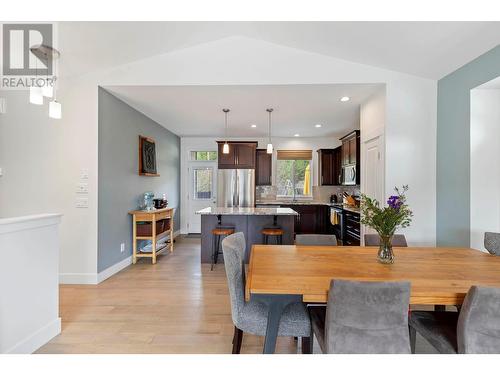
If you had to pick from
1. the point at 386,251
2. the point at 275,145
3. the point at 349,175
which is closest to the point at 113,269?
the point at 386,251

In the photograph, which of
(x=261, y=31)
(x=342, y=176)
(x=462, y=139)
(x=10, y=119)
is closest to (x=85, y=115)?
(x=10, y=119)

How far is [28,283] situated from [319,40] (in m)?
3.52

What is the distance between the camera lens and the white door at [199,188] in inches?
278

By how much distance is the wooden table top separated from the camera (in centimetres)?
144

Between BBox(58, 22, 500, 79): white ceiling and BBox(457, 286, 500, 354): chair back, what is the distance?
7.41 ft

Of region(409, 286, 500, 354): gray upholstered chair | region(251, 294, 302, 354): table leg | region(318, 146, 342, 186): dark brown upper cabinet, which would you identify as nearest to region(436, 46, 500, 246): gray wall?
region(409, 286, 500, 354): gray upholstered chair

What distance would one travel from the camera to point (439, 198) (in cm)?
327

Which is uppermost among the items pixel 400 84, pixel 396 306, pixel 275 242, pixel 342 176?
pixel 400 84

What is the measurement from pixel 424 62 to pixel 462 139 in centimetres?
94

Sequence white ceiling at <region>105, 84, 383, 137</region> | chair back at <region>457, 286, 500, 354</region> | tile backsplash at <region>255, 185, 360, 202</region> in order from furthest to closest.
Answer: tile backsplash at <region>255, 185, 360, 202</region>
white ceiling at <region>105, 84, 383, 137</region>
chair back at <region>457, 286, 500, 354</region>

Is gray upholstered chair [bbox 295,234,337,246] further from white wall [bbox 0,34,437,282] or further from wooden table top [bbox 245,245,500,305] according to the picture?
white wall [bbox 0,34,437,282]

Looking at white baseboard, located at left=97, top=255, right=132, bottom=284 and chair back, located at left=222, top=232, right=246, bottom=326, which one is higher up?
chair back, located at left=222, top=232, right=246, bottom=326

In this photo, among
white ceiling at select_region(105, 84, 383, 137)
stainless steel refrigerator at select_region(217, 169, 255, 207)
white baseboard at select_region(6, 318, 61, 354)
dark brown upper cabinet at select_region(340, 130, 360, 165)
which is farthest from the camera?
stainless steel refrigerator at select_region(217, 169, 255, 207)

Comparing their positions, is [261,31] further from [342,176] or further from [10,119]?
[342,176]
